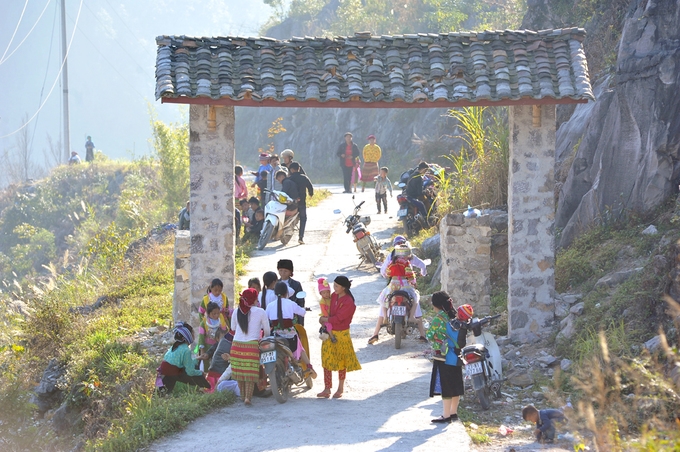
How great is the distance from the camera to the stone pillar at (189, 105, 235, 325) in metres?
11.8

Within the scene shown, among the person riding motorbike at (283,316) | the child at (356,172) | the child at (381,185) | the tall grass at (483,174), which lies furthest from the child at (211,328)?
the child at (356,172)

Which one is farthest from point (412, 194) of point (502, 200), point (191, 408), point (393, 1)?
point (393, 1)

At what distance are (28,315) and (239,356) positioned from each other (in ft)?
25.1

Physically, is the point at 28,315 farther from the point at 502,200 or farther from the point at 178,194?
the point at 178,194

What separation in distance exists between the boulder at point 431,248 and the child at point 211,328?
6464 mm

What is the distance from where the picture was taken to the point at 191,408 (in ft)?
29.8

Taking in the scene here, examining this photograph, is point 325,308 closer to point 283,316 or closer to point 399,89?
point 283,316

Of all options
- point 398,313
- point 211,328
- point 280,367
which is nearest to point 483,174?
point 398,313

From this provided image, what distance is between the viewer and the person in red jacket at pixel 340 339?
980cm

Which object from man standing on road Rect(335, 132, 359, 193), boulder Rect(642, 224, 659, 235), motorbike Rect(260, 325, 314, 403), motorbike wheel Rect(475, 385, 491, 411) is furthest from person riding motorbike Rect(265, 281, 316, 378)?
man standing on road Rect(335, 132, 359, 193)

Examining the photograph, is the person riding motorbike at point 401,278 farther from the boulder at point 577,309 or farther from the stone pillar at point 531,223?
the boulder at point 577,309

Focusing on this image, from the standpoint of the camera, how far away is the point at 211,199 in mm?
11930

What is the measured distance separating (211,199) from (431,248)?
587cm

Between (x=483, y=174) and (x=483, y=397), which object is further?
(x=483, y=174)
